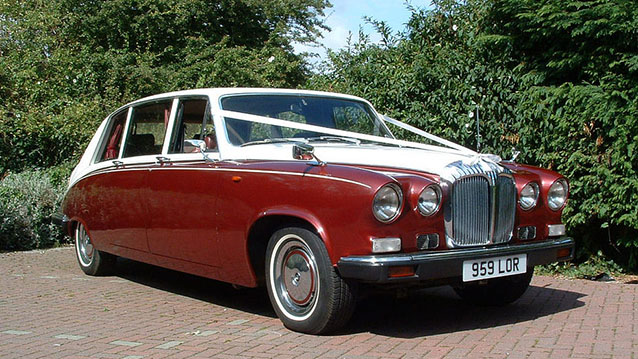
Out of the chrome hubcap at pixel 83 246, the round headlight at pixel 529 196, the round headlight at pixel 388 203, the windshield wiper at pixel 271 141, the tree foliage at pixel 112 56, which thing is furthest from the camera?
the tree foliage at pixel 112 56

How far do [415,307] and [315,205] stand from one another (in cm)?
184

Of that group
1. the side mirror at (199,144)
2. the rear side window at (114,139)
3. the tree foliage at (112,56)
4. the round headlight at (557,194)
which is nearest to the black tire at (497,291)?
the round headlight at (557,194)

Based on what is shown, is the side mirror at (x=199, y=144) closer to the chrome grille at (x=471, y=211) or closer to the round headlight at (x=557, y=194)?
A: the chrome grille at (x=471, y=211)

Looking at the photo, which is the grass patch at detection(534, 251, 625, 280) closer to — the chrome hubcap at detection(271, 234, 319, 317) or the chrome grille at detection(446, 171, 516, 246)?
the chrome grille at detection(446, 171, 516, 246)

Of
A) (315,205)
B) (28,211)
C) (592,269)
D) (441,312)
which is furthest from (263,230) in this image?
(28,211)

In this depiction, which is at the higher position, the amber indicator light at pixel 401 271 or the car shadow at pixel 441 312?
the amber indicator light at pixel 401 271

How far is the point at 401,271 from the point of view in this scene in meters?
4.23

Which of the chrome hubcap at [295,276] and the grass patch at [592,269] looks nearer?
the chrome hubcap at [295,276]

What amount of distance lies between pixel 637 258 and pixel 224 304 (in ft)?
14.3

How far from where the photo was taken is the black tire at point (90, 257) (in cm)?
750

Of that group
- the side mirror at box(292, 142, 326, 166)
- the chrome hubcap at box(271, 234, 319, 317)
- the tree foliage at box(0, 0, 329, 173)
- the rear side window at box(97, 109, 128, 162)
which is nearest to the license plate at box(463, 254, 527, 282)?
the chrome hubcap at box(271, 234, 319, 317)

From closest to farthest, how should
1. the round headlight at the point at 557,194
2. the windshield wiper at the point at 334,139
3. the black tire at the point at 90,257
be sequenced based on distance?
the round headlight at the point at 557,194 < the windshield wiper at the point at 334,139 < the black tire at the point at 90,257

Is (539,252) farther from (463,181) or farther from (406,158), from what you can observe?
(406,158)

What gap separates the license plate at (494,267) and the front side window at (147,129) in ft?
10.2
